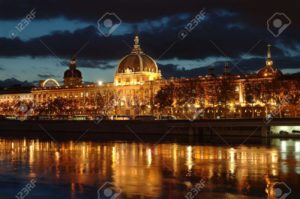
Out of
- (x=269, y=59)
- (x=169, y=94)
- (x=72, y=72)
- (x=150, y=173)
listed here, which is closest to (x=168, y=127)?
(x=169, y=94)

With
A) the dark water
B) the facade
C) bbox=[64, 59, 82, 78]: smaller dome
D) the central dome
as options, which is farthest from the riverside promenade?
bbox=[64, 59, 82, 78]: smaller dome

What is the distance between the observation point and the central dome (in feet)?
510

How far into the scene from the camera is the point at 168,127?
8400cm

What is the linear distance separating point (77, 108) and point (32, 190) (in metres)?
120

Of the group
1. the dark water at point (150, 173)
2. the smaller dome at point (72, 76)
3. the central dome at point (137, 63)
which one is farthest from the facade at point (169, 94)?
the dark water at point (150, 173)

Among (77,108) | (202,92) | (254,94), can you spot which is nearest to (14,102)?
(77,108)

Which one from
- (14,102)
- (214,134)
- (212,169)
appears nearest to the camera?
(212,169)

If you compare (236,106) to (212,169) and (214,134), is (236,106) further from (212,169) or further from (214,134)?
(212,169)

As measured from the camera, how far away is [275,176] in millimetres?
34688

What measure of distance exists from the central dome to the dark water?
10139cm

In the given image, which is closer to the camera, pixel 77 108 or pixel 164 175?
pixel 164 175

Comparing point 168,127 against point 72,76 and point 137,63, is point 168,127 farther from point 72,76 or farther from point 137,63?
point 72,76

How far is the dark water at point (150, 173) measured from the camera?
29.5 meters

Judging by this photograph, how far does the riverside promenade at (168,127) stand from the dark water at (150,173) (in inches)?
799
